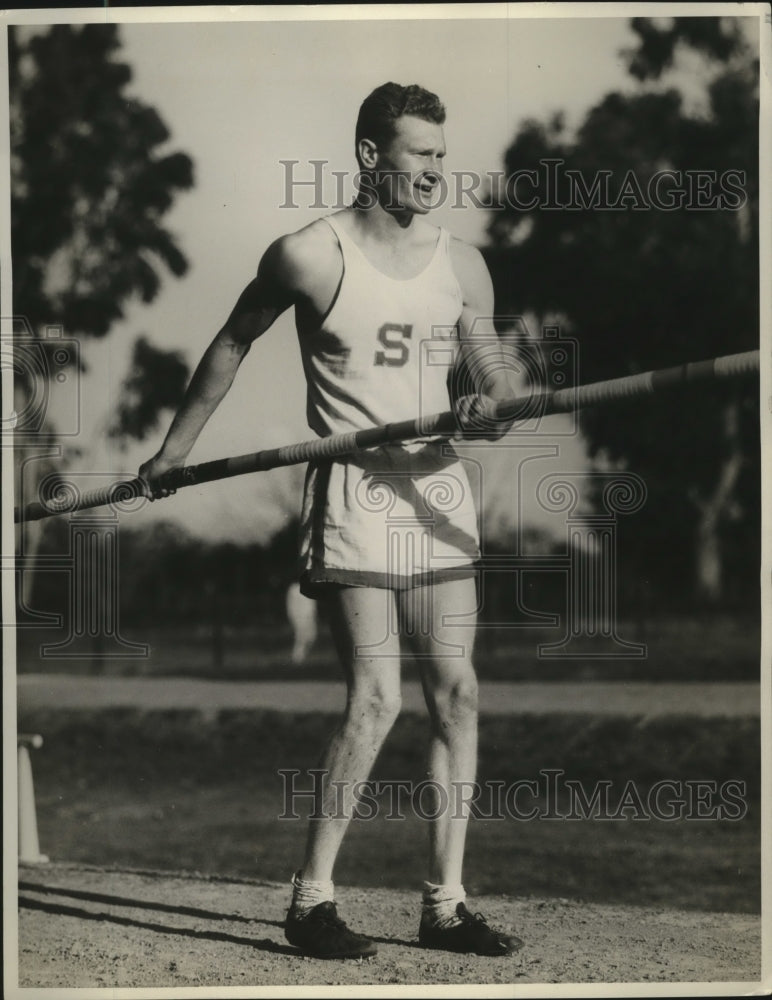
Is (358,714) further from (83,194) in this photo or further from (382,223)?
(83,194)

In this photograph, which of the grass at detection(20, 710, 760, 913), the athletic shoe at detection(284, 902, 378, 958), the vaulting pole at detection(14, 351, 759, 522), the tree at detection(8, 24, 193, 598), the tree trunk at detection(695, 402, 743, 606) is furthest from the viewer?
the grass at detection(20, 710, 760, 913)

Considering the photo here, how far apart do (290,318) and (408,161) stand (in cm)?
62

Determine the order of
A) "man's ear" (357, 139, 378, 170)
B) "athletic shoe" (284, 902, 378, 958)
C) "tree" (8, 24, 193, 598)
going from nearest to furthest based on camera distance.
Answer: "athletic shoe" (284, 902, 378, 958)
"man's ear" (357, 139, 378, 170)
"tree" (8, 24, 193, 598)

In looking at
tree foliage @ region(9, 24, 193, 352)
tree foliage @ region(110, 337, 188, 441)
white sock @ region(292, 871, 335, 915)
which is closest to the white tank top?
tree foliage @ region(110, 337, 188, 441)

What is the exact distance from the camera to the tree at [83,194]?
560 centimetres

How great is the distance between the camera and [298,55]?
18.1 feet

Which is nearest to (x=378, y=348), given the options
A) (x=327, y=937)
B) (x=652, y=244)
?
(x=652, y=244)

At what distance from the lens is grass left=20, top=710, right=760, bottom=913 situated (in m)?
5.91

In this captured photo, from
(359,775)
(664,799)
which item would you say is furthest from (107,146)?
(664,799)

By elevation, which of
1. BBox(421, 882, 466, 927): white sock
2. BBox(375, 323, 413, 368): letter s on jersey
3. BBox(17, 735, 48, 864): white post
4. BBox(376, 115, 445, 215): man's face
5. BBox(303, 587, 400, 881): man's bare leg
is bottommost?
BBox(421, 882, 466, 927): white sock

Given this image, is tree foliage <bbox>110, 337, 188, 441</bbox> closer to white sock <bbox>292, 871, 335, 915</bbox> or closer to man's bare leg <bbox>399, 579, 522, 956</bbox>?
man's bare leg <bbox>399, 579, 522, 956</bbox>

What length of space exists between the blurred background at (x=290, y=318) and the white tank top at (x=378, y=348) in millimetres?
136

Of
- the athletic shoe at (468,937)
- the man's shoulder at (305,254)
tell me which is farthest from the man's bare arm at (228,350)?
the athletic shoe at (468,937)

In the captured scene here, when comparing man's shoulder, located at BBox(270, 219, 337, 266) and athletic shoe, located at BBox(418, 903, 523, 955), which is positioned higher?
man's shoulder, located at BBox(270, 219, 337, 266)
